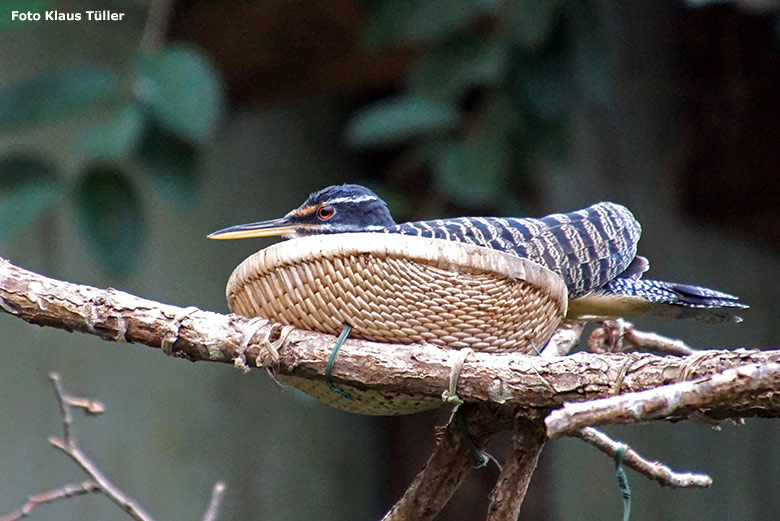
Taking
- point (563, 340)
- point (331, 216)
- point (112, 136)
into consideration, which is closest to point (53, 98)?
point (112, 136)

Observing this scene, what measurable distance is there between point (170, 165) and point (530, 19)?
1.24m

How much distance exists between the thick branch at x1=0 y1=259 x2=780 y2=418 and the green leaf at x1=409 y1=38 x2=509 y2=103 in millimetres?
1769

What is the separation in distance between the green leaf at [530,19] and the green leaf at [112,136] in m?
1.25

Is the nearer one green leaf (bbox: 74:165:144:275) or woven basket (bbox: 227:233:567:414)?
woven basket (bbox: 227:233:567:414)

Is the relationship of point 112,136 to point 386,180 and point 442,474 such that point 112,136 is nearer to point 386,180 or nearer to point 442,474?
point 442,474

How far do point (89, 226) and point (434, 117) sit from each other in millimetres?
1115

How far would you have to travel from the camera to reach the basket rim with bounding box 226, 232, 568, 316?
64.6 inches

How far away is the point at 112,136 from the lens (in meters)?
2.81

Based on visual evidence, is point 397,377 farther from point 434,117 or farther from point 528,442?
point 434,117

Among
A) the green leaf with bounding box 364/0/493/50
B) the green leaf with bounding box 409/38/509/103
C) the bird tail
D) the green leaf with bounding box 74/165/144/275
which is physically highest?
the green leaf with bounding box 364/0/493/50

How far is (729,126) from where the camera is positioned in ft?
13.6

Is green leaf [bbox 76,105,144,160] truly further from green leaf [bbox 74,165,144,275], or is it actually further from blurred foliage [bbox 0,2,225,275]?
green leaf [bbox 74,165,144,275]

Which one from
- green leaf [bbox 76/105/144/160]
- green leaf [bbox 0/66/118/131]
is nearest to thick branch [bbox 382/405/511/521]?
green leaf [bbox 76/105/144/160]

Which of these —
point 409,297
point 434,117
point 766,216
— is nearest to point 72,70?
point 434,117
